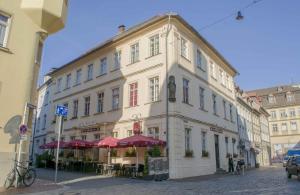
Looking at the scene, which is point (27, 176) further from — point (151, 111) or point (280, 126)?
point (280, 126)

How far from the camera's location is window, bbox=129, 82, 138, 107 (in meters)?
22.9

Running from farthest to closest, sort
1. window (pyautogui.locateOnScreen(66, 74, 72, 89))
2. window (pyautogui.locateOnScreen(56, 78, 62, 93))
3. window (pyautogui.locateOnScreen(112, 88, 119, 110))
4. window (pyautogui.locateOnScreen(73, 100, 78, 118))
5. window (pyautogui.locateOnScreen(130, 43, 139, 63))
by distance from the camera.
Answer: window (pyautogui.locateOnScreen(56, 78, 62, 93)), window (pyautogui.locateOnScreen(66, 74, 72, 89)), window (pyautogui.locateOnScreen(73, 100, 78, 118)), window (pyautogui.locateOnScreen(112, 88, 119, 110)), window (pyautogui.locateOnScreen(130, 43, 139, 63))

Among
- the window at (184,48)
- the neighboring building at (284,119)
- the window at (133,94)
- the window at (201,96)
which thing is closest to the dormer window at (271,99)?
the neighboring building at (284,119)

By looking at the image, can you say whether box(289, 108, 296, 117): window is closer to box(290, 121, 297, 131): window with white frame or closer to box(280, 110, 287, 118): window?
box(280, 110, 287, 118): window

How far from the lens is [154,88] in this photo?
21750mm

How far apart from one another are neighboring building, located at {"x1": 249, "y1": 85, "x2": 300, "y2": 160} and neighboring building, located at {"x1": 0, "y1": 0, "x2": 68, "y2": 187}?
2457 inches

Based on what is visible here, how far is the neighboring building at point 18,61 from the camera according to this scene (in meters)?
13.6

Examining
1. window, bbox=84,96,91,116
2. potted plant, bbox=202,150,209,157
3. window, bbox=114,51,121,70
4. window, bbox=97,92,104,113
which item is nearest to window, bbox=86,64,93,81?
window, bbox=84,96,91,116

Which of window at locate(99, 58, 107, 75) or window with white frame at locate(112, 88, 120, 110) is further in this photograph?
window at locate(99, 58, 107, 75)

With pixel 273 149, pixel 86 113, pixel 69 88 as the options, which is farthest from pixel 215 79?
pixel 273 149


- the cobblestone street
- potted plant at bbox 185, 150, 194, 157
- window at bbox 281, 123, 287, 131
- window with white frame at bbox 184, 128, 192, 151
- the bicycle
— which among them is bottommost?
the cobblestone street

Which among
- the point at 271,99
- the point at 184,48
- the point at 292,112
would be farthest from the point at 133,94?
the point at 271,99

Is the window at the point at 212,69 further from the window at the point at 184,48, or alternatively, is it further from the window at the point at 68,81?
the window at the point at 68,81

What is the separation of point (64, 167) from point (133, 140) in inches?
406
